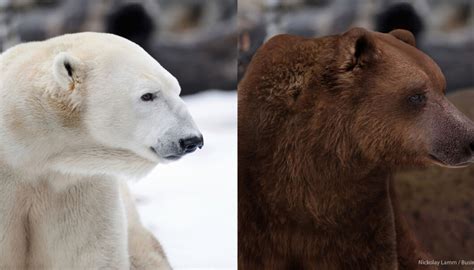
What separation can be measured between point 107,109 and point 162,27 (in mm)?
578

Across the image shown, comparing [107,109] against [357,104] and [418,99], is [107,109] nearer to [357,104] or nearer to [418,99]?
[357,104]

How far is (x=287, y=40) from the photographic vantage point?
2.08 metres

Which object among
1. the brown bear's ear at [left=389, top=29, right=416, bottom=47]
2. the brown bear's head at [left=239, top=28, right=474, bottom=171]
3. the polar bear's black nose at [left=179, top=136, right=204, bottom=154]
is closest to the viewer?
the polar bear's black nose at [left=179, top=136, right=204, bottom=154]

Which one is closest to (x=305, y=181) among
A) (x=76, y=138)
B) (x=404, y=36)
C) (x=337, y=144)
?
(x=337, y=144)

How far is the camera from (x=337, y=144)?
6.52 ft

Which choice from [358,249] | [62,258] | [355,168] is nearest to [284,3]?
[355,168]

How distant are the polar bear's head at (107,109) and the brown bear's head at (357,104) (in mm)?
300

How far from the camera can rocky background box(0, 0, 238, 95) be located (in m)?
2.24

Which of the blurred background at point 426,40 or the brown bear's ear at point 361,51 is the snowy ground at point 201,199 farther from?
the brown bear's ear at point 361,51

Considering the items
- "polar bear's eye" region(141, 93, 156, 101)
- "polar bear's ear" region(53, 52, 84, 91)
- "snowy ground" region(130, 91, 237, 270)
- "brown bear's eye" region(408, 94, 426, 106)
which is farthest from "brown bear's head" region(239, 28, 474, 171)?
"polar bear's ear" region(53, 52, 84, 91)

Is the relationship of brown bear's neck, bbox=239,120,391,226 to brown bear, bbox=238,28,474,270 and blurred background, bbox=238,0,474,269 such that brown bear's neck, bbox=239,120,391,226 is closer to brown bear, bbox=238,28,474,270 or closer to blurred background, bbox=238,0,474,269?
brown bear, bbox=238,28,474,270

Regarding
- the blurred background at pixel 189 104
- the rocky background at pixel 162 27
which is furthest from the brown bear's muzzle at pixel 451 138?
the rocky background at pixel 162 27

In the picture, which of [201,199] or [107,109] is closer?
[107,109]

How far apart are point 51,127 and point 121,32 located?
1.73 ft
